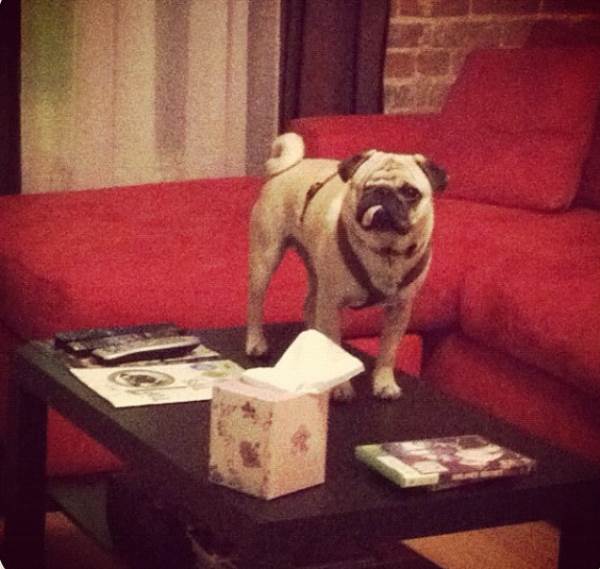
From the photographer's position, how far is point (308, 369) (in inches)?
56.8

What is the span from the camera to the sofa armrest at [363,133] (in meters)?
3.24

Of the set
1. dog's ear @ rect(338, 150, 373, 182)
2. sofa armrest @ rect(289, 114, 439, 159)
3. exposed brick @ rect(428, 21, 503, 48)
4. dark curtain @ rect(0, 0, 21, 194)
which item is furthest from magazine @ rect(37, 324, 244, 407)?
exposed brick @ rect(428, 21, 503, 48)

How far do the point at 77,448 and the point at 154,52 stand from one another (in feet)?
6.08

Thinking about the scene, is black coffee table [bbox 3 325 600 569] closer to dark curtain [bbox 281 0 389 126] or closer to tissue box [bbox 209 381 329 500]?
tissue box [bbox 209 381 329 500]

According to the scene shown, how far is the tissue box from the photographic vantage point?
138 cm

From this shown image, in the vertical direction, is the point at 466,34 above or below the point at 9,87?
above

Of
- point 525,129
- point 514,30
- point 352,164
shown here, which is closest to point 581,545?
A: point 352,164

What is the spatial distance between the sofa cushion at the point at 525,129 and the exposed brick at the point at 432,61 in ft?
2.36

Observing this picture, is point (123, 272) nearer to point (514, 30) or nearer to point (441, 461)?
point (441, 461)

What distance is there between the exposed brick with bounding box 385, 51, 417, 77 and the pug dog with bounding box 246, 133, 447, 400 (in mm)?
2053

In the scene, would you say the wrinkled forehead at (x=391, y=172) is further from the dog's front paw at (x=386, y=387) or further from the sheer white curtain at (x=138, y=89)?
the sheer white curtain at (x=138, y=89)

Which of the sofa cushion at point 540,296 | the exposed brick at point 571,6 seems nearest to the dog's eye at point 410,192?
the sofa cushion at point 540,296

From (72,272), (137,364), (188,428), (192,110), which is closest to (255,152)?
(192,110)

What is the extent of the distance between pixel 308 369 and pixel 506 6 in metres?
2.85
